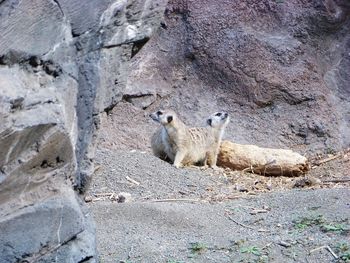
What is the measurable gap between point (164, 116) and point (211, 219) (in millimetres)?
3160

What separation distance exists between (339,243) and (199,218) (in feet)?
3.44

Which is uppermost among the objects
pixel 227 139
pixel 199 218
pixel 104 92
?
pixel 104 92

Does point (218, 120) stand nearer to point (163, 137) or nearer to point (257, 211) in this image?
point (163, 137)

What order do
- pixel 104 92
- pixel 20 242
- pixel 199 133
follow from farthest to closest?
pixel 199 133 → pixel 104 92 → pixel 20 242

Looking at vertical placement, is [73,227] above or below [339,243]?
Result: above

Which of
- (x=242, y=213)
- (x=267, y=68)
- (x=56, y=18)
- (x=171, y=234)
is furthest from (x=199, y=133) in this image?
(x=56, y=18)

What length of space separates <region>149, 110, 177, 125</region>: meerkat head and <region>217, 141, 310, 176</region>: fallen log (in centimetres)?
76

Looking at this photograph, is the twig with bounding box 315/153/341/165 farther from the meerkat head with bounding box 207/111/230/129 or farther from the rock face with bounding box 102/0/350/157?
the meerkat head with bounding box 207/111/230/129

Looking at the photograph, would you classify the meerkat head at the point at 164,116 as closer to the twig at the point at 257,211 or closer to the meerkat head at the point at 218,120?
the meerkat head at the point at 218,120

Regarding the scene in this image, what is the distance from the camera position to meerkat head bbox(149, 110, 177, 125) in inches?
350

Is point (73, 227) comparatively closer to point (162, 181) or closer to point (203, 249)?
point (203, 249)

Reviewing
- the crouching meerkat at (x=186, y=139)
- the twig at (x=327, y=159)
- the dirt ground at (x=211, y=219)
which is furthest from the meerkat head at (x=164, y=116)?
the twig at (x=327, y=159)

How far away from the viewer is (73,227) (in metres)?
4.11

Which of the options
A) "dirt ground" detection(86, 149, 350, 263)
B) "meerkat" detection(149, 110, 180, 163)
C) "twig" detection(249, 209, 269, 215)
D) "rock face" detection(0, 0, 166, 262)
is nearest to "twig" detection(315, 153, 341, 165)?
"dirt ground" detection(86, 149, 350, 263)
